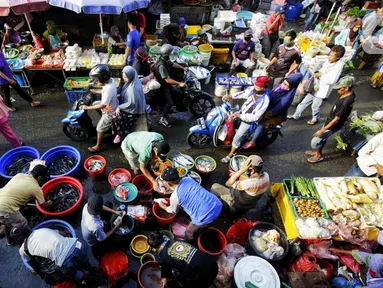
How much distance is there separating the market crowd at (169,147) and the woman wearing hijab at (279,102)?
0.07ft

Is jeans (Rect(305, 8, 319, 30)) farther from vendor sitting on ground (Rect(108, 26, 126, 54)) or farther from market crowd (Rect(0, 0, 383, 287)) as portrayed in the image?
vendor sitting on ground (Rect(108, 26, 126, 54))

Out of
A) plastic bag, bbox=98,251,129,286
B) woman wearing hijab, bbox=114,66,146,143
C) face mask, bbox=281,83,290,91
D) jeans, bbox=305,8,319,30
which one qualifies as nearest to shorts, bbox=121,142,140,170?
woman wearing hijab, bbox=114,66,146,143

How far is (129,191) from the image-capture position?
15.8ft

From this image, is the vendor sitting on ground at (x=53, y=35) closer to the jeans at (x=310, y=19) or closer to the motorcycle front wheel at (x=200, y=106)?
the motorcycle front wheel at (x=200, y=106)

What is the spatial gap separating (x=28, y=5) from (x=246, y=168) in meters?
7.01

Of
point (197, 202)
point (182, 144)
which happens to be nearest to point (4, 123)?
point (182, 144)

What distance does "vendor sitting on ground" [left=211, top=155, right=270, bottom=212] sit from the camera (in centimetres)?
406

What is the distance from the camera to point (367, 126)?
20.2 ft

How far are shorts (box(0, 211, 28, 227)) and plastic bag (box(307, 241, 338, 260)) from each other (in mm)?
4666

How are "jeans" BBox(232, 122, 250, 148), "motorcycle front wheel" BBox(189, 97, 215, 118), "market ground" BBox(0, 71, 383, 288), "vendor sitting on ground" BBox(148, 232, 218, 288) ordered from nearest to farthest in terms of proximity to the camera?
"vendor sitting on ground" BBox(148, 232, 218, 288), "jeans" BBox(232, 122, 250, 148), "market ground" BBox(0, 71, 383, 288), "motorcycle front wheel" BBox(189, 97, 215, 118)

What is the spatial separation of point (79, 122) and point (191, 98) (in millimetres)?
2883

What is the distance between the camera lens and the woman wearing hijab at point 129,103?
199 inches

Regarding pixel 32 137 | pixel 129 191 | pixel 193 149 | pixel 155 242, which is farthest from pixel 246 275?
pixel 32 137

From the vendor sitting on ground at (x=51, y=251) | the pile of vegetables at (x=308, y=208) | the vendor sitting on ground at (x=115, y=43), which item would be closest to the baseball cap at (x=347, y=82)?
the pile of vegetables at (x=308, y=208)
